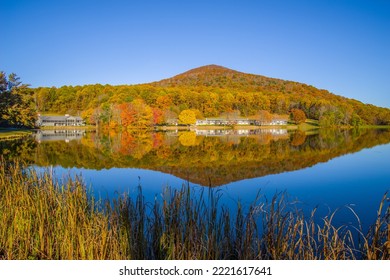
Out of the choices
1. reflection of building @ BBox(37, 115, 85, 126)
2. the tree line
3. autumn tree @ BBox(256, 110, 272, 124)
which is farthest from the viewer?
the tree line

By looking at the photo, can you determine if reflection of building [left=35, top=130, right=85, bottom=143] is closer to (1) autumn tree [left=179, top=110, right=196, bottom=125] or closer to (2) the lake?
(2) the lake

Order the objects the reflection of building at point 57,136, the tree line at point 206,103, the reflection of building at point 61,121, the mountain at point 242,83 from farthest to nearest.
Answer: the mountain at point 242,83
the tree line at point 206,103
the reflection of building at point 61,121
the reflection of building at point 57,136

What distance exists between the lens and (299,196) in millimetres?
10125

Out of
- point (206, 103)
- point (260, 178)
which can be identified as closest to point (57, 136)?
point (260, 178)

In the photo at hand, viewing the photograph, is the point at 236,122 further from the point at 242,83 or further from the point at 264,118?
the point at 242,83

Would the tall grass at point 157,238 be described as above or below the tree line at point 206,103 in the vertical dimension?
below

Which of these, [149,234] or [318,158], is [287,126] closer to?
[318,158]

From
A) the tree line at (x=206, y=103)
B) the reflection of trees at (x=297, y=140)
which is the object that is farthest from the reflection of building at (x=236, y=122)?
the reflection of trees at (x=297, y=140)

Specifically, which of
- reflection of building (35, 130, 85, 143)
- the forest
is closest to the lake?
reflection of building (35, 130, 85, 143)

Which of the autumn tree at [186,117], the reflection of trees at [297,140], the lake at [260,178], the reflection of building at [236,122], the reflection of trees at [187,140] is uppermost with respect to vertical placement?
the autumn tree at [186,117]

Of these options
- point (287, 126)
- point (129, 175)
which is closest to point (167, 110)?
point (287, 126)

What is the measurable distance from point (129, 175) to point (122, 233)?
9425 mm

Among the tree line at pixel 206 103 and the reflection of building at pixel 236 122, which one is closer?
the reflection of building at pixel 236 122

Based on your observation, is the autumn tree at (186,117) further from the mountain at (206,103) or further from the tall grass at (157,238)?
the tall grass at (157,238)
